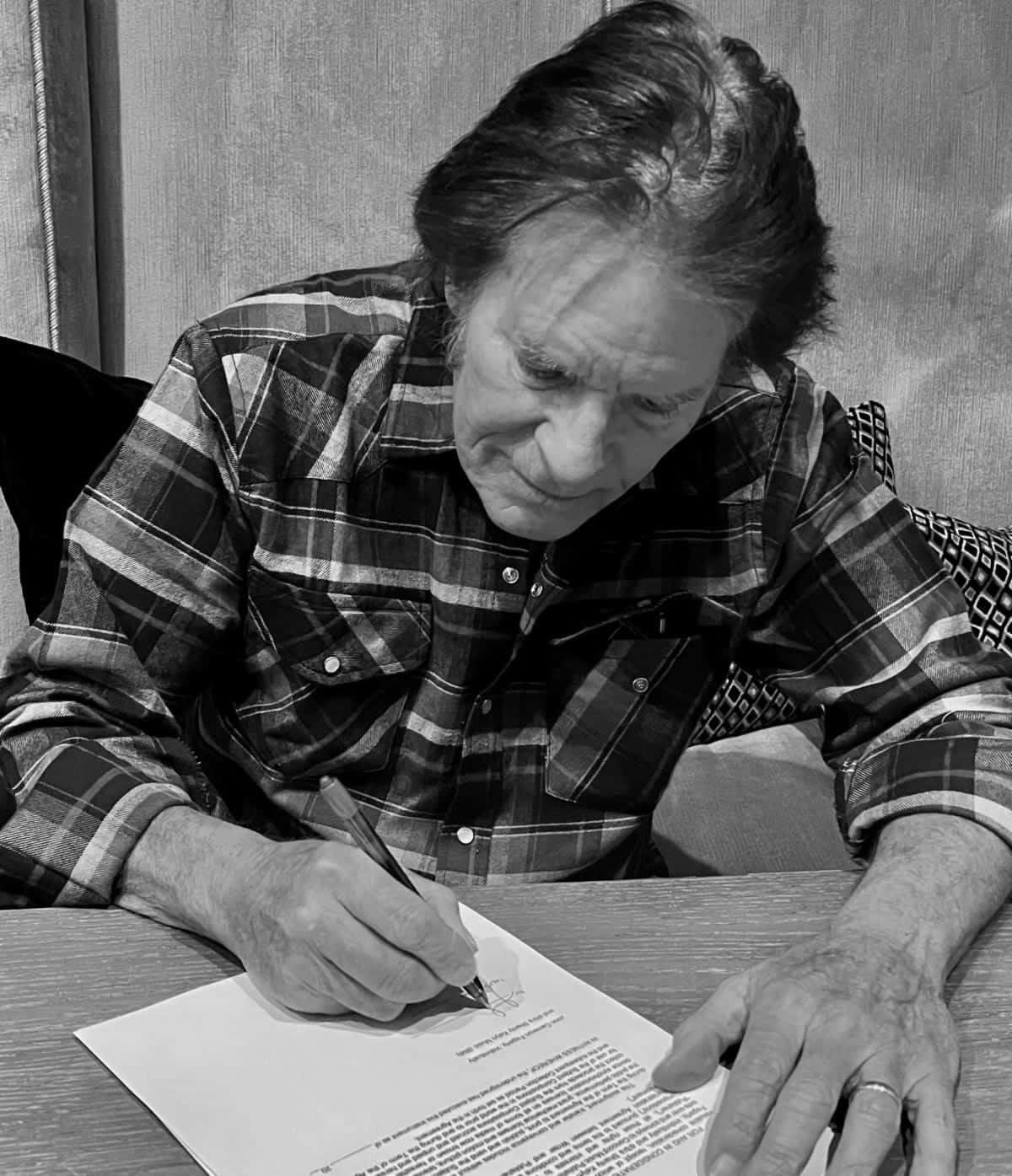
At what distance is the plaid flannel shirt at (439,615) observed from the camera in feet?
3.31

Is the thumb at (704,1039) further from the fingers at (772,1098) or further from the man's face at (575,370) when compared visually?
the man's face at (575,370)

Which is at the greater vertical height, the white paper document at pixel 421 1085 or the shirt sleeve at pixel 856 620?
the shirt sleeve at pixel 856 620

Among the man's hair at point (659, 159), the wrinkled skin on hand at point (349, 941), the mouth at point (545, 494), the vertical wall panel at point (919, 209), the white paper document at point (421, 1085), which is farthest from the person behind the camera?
the vertical wall panel at point (919, 209)

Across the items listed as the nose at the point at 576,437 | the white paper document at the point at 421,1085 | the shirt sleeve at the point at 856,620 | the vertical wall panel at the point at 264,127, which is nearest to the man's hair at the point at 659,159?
the nose at the point at 576,437

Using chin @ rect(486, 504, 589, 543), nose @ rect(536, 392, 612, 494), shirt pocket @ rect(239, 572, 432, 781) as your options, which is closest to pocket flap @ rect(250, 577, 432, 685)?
shirt pocket @ rect(239, 572, 432, 781)

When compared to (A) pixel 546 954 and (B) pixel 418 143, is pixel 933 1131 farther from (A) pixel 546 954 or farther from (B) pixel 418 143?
(B) pixel 418 143

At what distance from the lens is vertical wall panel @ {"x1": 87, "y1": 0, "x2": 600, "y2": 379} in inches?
64.4

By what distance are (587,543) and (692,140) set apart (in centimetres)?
38

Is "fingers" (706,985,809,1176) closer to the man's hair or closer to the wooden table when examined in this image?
the wooden table

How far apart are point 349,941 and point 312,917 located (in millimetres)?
33

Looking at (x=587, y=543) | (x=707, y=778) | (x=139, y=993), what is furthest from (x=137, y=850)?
(x=707, y=778)

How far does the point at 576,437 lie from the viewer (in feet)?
2.95

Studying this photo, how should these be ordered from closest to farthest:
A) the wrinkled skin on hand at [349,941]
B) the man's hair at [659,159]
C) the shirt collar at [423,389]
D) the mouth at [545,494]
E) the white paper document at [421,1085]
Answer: the white paper document at [421,1085], the wrinkled skin on hand at [349,941], the man's hair at [659,159], the mouth at [545,494], the shirt collar at [423,389]

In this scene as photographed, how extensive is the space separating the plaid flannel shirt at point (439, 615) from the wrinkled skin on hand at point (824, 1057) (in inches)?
9.6
